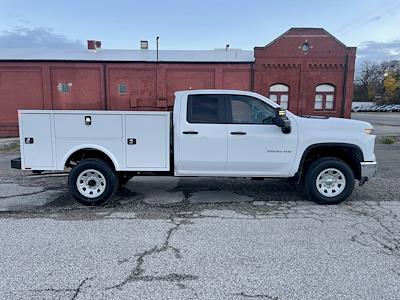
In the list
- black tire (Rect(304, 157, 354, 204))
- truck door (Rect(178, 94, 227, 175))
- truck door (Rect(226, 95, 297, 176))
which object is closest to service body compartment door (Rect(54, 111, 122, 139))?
truck door (Rect(178, 94, 227, 175))

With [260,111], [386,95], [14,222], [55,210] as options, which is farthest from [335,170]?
[386,95]

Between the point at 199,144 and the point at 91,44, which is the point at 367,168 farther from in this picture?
the point at 91,44

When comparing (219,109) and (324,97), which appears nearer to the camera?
(219,109)

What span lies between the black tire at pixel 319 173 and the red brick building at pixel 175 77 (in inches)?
742

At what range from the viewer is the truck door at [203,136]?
5688mm

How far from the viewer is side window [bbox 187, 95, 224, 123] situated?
575 centimetres

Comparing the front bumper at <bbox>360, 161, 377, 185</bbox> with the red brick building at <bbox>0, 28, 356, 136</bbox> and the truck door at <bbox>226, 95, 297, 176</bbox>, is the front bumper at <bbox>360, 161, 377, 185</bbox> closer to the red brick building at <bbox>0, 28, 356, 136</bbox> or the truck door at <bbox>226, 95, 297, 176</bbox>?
the truck door at <bbox>226, 95, 297, 176</bbox>

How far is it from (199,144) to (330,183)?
2595 mm

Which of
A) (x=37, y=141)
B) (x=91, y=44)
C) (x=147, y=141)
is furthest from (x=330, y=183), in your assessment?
(x=91, y=44)

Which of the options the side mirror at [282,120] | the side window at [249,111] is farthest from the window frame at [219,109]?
the side mirror at [282,120]

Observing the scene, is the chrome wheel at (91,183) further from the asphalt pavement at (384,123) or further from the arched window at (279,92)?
the asphalt pavement at (384,123)

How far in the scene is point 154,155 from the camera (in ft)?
18.9

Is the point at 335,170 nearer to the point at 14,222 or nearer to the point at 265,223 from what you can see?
the point at 265,223

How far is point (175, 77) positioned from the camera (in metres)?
24.0
